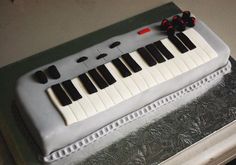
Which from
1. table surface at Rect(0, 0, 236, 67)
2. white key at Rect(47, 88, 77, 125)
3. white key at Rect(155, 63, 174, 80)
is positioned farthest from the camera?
table surface at Rect(0, 0, 236, 67)

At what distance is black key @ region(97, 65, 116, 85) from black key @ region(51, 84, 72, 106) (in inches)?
4.7

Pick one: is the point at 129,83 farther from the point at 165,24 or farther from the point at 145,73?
the point at 165,24

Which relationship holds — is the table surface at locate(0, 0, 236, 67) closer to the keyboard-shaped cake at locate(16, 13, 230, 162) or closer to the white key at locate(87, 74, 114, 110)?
the keyboard-shaped cake at locate(16, 13, 230, 162)

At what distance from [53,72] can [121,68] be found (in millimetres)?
185

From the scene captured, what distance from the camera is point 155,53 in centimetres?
116

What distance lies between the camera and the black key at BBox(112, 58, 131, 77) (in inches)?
44.0

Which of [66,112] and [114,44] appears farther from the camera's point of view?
[114,44]

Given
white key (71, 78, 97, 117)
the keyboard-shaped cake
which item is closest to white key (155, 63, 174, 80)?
the keyboard-shaped cake

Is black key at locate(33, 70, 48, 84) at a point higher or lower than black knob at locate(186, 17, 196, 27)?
higher

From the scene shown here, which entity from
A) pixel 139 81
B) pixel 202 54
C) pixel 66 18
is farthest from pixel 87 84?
pixel 66 18

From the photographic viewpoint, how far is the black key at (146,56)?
1142 millimetres

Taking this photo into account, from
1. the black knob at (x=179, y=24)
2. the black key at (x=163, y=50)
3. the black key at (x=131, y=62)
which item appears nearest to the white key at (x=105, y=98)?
the black key at (x=131, y=62)

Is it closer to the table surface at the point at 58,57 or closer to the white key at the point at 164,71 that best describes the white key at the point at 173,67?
the white key at the point at 164,71

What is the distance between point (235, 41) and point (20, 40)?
75 centimetres
